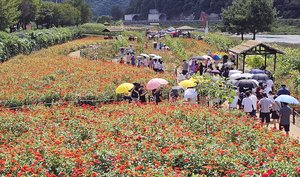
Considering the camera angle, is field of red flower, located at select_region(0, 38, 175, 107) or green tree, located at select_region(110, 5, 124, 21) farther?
green tree, located at select_region(110, 5, 124, 21)

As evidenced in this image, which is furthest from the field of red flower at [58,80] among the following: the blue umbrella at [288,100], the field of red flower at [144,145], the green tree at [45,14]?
the green tree at [45,14]

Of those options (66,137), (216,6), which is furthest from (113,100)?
(216,6)

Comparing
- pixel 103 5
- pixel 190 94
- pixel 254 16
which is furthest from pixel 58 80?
pixel 103 5

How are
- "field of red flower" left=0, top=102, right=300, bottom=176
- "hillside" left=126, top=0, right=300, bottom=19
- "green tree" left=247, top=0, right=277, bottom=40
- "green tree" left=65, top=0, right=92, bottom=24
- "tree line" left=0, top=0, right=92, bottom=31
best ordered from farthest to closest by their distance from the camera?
1. "green tree" left=65, top=0, right=92, bottom=24
2. "hillside" left=126, top=0, right=300, bottom=19
3. "green tree" left=247, top=0, right=277, bottom=40
4. "tree line" left=0, top=0, right=92, bottom=31
5. "field of red flower" left=0, top=102, right=300, bottom=176

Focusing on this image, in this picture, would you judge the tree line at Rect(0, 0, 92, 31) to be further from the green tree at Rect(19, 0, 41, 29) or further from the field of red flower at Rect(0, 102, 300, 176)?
the field of red flower at Rect(0, 102, 300, 176)

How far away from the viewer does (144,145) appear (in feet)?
24.0

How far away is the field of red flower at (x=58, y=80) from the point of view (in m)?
13.1

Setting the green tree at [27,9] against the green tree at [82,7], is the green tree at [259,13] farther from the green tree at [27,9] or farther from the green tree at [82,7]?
the green tree at [82,7]

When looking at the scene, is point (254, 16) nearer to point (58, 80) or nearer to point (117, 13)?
point (58, 80)

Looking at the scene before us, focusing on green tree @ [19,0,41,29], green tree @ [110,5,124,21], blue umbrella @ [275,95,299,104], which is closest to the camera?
blue umbrella @ [275,95,299,104]

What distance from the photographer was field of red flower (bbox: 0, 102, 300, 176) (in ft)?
20.3

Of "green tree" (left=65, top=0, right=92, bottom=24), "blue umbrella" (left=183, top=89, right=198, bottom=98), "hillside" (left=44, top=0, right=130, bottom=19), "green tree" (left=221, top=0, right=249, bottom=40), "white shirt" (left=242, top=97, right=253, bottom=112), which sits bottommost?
"white shirt" (left=242, top=97, right=253, bottom=112)

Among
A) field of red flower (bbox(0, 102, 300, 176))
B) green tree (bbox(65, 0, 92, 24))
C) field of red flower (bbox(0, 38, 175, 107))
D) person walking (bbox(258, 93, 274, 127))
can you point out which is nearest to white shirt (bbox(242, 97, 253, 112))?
person walking (bbox(258, 93, 274, 127))

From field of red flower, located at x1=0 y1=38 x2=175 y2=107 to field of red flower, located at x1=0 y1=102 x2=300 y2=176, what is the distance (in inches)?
106
